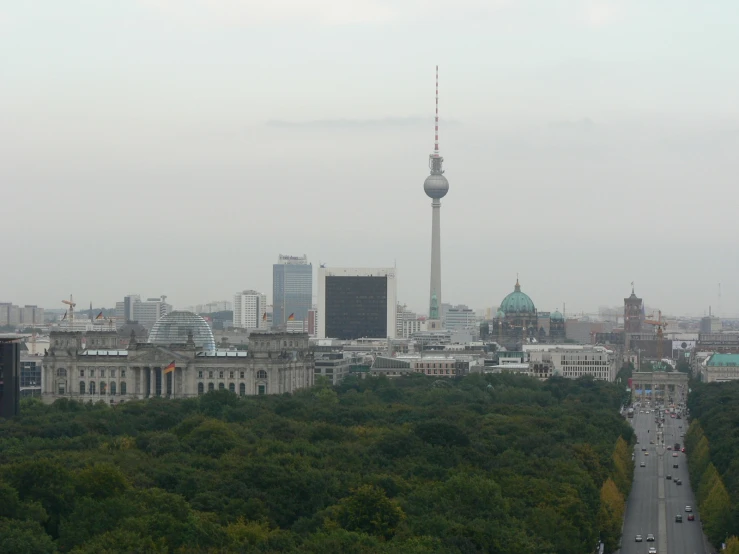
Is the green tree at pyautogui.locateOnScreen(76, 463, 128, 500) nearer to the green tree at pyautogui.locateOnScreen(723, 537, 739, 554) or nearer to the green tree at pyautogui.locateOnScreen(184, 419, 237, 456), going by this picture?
the green tree at pyautogui.locateOnScreen(184, 419, 237, 456)

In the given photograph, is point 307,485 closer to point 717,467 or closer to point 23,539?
point 23,539

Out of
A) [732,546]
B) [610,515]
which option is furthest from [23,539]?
[610,515]

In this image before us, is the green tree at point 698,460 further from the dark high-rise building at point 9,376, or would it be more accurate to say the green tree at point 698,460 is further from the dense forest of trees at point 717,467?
the dark high-rise building at point 9,376

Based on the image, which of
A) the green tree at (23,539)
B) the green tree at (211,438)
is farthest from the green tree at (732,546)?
the green tree at (211,438)

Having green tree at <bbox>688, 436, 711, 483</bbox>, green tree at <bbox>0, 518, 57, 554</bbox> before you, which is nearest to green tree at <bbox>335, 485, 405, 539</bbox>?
green tree at <bbox>0, 518, 57, 554</bbox>

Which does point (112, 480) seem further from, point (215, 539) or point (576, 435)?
point (576, 435)

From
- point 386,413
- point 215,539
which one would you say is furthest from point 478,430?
point 215,539

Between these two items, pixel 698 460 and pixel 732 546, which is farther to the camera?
pixel 698 460
